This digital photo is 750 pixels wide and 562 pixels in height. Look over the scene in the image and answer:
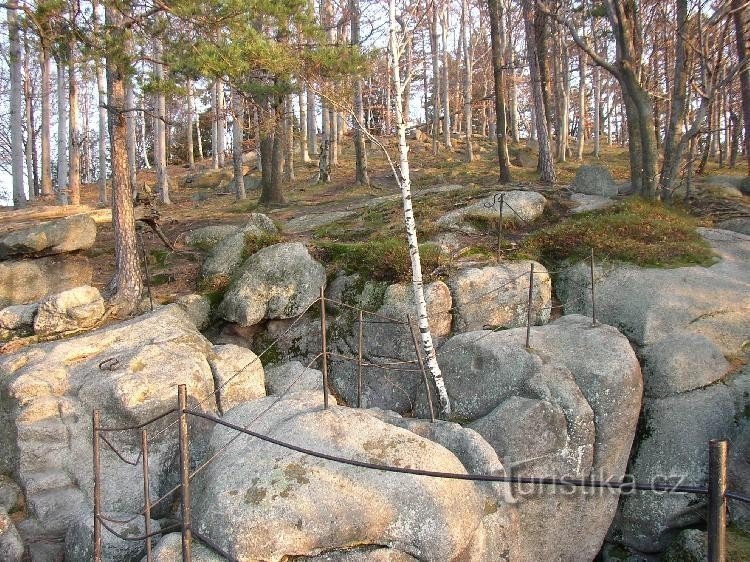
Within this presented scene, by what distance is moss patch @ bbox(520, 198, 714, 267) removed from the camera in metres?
11.2

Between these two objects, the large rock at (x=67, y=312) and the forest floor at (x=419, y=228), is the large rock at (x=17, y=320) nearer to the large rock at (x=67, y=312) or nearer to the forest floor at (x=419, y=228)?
the large rock at (x=67, y=312)

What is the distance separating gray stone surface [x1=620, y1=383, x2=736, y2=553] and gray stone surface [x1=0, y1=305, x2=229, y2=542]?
238 inches

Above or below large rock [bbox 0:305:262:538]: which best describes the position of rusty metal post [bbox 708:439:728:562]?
above

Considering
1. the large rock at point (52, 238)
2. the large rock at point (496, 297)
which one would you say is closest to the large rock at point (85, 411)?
the large rock at point (496, 297)

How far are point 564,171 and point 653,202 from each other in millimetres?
8186

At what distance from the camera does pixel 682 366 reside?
8641 mm

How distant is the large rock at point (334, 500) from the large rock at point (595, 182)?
1157 cm

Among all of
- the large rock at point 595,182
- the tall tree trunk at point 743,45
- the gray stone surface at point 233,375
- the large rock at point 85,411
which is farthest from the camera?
the large rock at point 595,182

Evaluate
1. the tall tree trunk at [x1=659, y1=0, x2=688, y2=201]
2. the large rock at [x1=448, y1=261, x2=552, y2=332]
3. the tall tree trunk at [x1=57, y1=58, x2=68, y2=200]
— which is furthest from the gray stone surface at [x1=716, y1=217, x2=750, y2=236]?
the tall tree trunk at [x1=57, y1=58, x2=68, y2=200]

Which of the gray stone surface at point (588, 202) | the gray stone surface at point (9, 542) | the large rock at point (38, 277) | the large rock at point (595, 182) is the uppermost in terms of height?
the large rock at point (595, 182)

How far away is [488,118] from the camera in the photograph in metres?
42.9

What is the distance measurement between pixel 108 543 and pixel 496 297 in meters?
7.23

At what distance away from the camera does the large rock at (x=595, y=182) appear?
15633 millimetres

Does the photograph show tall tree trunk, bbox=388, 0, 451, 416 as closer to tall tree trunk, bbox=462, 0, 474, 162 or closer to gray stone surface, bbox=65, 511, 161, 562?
gray stone surface, bbox=65, 511, 161, 562
